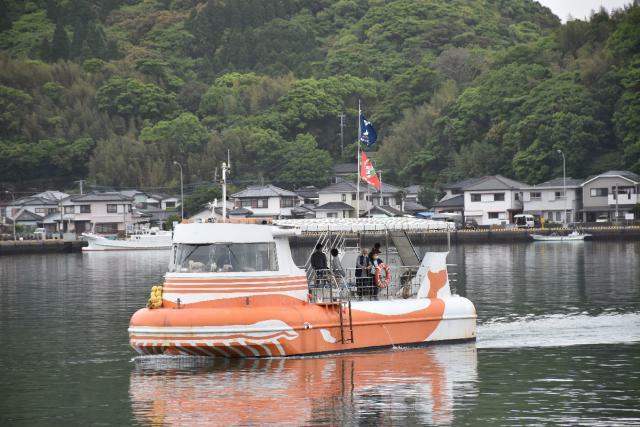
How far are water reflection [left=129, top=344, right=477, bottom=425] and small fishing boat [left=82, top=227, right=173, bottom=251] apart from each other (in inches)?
3290

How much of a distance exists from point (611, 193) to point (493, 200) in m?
12.0

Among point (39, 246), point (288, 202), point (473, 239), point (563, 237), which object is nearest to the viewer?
point (563, 237)

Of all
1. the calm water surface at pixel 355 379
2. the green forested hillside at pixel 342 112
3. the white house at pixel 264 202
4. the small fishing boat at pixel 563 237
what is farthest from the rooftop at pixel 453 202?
the calm water surface at pixel 355 379

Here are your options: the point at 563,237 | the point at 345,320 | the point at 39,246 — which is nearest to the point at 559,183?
the point at 563,237

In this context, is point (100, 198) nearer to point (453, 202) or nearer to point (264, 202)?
point (264, 202)

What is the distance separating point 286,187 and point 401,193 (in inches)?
827

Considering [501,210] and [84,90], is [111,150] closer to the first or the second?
[84,90]

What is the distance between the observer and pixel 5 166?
146000 mm

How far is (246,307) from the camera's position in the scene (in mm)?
25672

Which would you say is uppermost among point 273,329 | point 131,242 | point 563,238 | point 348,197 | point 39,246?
point 348,197

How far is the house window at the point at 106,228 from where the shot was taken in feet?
409

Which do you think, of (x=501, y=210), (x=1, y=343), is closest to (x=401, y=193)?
(x=501, y=210)

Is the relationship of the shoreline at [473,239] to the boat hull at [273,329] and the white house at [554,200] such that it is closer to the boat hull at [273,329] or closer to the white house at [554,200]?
the white house at [554,200]

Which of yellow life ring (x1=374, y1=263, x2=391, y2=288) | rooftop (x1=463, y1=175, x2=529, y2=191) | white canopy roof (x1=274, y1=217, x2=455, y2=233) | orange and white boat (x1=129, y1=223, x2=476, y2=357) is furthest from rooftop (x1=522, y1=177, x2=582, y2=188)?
orange and white boat (x1=129, y1=223, x2=476, y2=357)
